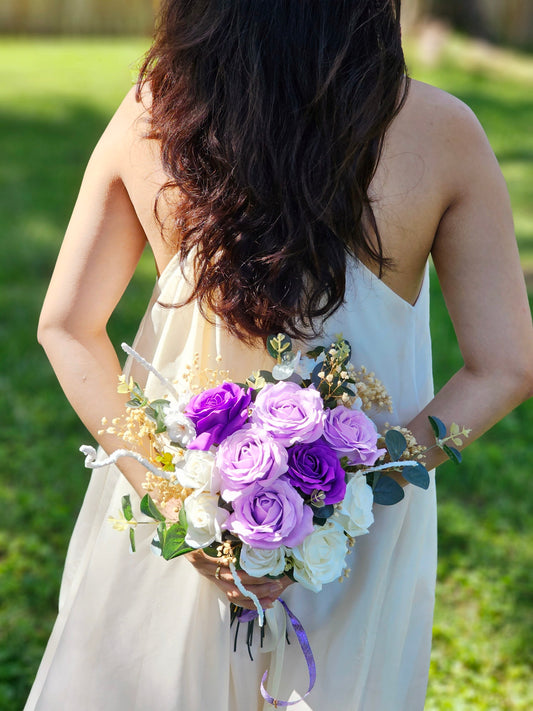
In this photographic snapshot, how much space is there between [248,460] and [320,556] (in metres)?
0.24

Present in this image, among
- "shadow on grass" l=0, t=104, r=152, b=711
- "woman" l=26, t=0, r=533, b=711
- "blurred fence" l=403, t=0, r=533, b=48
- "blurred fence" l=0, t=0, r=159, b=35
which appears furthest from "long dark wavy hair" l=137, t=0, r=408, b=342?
"blurred fence" l=0, t=0, r=159, b=35

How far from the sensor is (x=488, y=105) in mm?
11930

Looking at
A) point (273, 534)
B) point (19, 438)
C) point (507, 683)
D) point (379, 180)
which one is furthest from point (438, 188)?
point (19, 438)

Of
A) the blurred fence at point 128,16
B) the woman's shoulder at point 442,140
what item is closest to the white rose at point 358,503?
the woman's shoulder at point 442,140

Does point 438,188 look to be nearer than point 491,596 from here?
Yes

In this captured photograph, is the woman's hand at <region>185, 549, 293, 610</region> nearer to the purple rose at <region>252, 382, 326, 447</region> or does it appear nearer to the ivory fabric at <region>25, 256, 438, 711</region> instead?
the ivory fabric at <region>25, 256, 438, 711</region>

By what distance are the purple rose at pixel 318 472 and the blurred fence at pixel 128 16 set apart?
1550cm

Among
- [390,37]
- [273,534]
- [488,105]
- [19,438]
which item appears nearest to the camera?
[273,534]

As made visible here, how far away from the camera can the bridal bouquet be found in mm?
1432

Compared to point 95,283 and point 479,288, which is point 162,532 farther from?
point 479,288

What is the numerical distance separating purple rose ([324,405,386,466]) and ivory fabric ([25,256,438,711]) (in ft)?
0.94

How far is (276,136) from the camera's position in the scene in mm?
1522

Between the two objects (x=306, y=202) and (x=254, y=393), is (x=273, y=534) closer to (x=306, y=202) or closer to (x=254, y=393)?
(x=254, y=393)

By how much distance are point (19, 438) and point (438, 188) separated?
A: 3.44m
